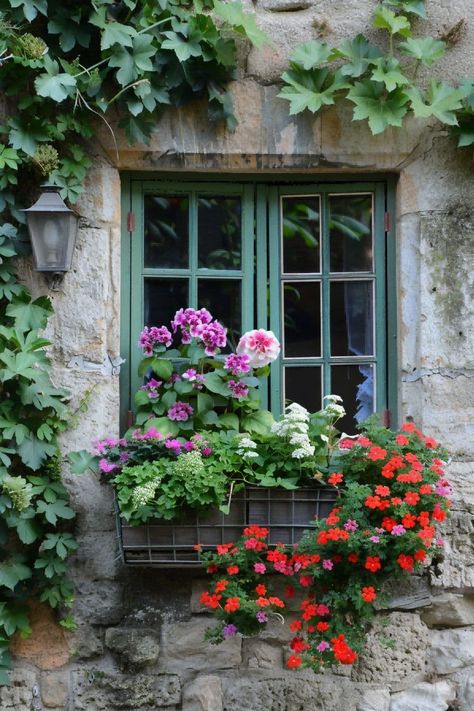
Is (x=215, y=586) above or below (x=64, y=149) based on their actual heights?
below

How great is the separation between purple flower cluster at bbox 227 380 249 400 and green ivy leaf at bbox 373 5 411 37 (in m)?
1.43

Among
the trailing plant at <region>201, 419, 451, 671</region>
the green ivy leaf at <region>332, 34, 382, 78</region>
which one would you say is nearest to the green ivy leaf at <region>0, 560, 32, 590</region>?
the trailing plant at <region>201, 419, 451, 671</region>

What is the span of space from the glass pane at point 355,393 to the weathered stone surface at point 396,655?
77 centimetres

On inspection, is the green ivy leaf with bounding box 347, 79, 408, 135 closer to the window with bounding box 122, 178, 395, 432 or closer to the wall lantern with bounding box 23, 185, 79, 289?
the window with bounding box 122, 178, 395, 432

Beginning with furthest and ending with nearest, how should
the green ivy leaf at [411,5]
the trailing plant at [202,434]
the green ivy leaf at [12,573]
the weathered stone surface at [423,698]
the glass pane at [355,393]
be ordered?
the glass pane at [355,393]
the green ivy leaf at [411,5]
the weathered stone surface at [423,698]
the green ivy leaf at [12,573]
the trailing plant at [202,434]

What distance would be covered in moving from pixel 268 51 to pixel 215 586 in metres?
2.05

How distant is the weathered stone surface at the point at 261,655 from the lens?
4.06 meters

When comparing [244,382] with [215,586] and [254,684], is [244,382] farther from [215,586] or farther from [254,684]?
[254,684]

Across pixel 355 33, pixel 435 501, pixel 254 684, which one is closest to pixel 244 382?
pixel 435 501

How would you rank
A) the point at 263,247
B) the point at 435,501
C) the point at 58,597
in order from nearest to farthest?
1. the point at 435,501
2. the point at 58,597
3. the point at 263,247

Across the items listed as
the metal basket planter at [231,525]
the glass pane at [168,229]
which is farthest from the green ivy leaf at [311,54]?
the metal basket planter at [231,525]

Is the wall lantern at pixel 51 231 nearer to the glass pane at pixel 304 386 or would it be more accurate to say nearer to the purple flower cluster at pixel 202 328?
the purple flower cluster at pixel 202 328

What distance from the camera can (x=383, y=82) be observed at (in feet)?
13.5

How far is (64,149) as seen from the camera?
13.7ft
